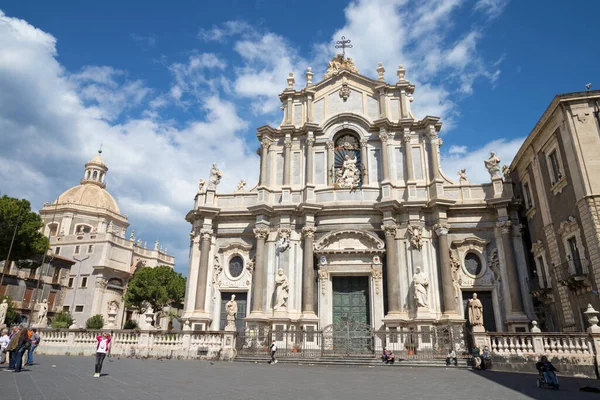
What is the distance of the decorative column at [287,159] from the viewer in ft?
76.5

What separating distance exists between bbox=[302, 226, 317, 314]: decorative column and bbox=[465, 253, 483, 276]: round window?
25.8 feet

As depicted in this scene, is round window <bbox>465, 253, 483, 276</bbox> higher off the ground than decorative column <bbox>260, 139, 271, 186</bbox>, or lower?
lower

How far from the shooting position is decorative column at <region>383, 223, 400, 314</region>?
1983 centimetres

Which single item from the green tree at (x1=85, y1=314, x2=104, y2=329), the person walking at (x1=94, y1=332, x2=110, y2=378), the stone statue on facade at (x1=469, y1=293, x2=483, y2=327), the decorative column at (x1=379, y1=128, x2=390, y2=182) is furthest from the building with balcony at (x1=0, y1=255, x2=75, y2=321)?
the stone statue on facade at (x1=469, y1=293, x2=483, y2=327)

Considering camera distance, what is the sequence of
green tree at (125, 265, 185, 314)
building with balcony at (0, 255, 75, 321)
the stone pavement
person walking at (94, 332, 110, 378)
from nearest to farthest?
the stone pavement, person walking at (94, 332, 110, 378), building with balcony at (0, 255, 75, 321), green tree at (125, 265, 185, 314)

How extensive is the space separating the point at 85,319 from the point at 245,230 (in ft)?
93.9

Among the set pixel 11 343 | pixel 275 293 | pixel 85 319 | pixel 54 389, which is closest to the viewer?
pixel 54 389

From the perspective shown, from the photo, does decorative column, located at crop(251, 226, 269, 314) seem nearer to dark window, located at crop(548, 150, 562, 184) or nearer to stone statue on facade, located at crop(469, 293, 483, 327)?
stone statue on facade, located at crop(469, 293, 483, 327)

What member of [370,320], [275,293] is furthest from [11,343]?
[370,320]

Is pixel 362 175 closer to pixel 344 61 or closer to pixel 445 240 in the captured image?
pixel 445 240

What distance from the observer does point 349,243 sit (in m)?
21.6

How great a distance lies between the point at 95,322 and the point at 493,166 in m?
36.0

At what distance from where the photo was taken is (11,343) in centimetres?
1120

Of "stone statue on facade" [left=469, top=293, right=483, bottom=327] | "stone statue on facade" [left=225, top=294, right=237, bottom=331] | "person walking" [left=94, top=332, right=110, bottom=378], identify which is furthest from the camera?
"stone statue on facade" [left=225, top=294, right=237, bottom=331]
